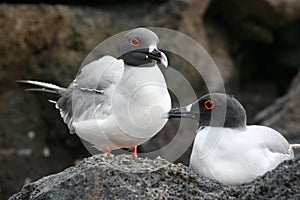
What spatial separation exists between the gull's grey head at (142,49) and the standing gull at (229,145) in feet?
2.57

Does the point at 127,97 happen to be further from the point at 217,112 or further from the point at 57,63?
the point at 57,63

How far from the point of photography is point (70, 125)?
6.52 m

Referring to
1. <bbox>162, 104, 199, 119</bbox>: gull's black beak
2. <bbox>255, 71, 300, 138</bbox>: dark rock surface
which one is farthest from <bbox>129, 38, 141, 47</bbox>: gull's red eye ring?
<bbox>255, 71, 300, 138</bbox>: dark rock surface

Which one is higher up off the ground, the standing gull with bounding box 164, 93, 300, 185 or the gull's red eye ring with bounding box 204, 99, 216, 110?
the gull's red eye ring with bounding box 204, 99, 216, 110

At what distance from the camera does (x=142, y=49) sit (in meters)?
5.77

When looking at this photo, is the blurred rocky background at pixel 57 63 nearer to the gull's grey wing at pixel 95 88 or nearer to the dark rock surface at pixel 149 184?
the gull's grey wing at pixel 95 88

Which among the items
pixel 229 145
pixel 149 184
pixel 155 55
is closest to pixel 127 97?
pixel 155 55

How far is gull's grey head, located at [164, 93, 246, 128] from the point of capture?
4863 mm

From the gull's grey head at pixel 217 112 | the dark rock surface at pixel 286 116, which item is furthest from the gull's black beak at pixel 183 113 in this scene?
the dark rock surface at pixel 286 116

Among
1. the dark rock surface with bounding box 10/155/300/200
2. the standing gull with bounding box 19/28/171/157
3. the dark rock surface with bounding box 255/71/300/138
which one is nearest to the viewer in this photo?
the dark rock surface with bounding box 10/155/300/200

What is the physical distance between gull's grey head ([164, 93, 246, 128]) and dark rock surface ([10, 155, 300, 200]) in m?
0.59

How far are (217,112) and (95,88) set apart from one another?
4.89 ft

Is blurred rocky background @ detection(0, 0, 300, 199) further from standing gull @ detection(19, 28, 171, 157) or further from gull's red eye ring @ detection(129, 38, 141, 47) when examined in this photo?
gull's red eye ring @ detection(129, 38, 141, 47)

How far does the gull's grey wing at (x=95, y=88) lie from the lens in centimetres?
593
